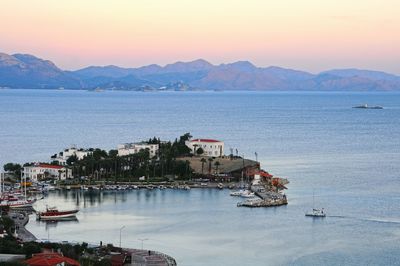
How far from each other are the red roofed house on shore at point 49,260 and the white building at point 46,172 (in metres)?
21.1

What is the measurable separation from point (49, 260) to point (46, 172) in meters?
22.4

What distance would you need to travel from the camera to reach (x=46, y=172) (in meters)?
40.8

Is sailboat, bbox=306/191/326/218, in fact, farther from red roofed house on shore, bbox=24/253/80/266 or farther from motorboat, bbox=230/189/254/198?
red roofed house on shore, bbox=24/253/80/266

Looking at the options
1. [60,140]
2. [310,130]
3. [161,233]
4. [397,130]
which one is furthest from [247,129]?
[161,233]

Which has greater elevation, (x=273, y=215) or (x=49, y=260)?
(x=49, y=260)

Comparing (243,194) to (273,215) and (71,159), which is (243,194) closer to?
(273,215)

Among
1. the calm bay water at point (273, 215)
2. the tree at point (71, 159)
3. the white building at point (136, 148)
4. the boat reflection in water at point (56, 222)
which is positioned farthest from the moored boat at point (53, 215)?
the white building at point (136, 148)

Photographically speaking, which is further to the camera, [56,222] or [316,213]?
[316,213]

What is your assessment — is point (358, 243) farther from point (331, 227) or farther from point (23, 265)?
point (23, 265)

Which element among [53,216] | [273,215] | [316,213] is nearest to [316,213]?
[316,213]

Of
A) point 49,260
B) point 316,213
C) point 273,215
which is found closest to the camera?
point 49,260

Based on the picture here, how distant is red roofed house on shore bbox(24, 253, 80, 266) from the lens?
18.8 metres

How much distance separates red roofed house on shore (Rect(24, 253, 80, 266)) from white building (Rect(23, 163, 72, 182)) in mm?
21063

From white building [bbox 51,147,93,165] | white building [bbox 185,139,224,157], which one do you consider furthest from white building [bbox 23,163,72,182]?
white building [bbox 185,139,224,157]
